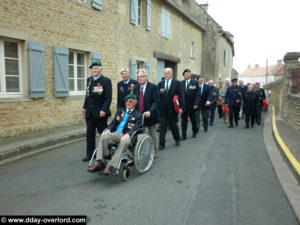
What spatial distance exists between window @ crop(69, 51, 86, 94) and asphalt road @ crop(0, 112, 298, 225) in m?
3.93

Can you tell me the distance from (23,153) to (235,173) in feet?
14.9

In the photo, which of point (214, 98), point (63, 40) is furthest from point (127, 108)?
point (214, 98)

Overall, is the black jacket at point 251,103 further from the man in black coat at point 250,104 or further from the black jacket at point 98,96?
the black jacket at point 98,96

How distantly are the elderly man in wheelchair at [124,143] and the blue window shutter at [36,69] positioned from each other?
3852 millimetres

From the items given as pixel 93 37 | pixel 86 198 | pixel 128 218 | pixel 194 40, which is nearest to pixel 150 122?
pixel 86 198

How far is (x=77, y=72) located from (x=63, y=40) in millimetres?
1432

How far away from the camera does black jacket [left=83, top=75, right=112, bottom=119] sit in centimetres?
517

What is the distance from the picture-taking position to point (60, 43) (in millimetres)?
8336

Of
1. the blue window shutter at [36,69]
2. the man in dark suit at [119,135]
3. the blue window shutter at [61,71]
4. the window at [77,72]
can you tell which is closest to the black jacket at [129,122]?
the man in dark suit at [119,135]

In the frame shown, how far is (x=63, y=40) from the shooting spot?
8445 mm

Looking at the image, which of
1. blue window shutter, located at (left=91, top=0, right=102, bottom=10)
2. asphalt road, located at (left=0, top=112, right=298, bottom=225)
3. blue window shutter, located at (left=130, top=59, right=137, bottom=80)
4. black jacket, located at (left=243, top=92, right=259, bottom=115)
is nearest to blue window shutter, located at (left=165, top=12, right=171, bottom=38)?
blue window shutter, located at (left=130, top=59, right=137, bottom=80)

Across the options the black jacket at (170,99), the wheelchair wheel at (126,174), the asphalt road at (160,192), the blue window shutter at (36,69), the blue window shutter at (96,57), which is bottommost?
the asphalt road at (160,192)

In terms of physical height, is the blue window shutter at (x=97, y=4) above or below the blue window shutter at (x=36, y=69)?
above

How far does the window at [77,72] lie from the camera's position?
926 cm
